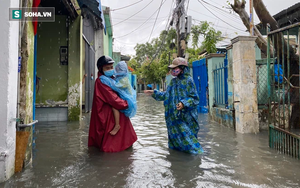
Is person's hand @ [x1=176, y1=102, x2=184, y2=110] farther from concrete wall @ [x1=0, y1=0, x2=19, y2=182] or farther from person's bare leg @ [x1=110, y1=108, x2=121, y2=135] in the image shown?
concrete wall @ [x1=0, y1=0, x2=19, y2=182]

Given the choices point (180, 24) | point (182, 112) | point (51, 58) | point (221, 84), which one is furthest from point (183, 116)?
point (180, 24)

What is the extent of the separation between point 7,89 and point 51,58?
17.7 feet

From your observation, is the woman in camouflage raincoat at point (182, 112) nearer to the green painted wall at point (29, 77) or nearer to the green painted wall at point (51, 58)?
the green painted wall at point (29, 77)

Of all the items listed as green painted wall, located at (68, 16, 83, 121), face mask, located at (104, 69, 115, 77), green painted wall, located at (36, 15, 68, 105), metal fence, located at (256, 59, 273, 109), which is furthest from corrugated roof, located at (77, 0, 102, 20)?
metal fence, located at (256, 59, 273, 109)

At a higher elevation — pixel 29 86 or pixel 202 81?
pixel 202 81

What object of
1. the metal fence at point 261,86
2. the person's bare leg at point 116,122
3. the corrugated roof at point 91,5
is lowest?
the person's bare leg at point 116,122

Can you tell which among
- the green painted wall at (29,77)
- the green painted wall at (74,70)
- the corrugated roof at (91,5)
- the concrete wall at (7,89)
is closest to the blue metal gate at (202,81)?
the corrugated roof at (91,5)

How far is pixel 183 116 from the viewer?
399cm

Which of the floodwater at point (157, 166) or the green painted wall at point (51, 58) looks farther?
the green painted wall at point (51, 58)

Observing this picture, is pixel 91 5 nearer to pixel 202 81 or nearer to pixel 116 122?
pixel 116 122

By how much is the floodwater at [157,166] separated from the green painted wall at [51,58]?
2860 millimetres

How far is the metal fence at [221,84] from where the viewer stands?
7.10 m

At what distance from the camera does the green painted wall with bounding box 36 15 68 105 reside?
7.61 m

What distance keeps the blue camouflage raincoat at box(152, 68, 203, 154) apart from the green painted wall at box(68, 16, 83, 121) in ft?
14.1
